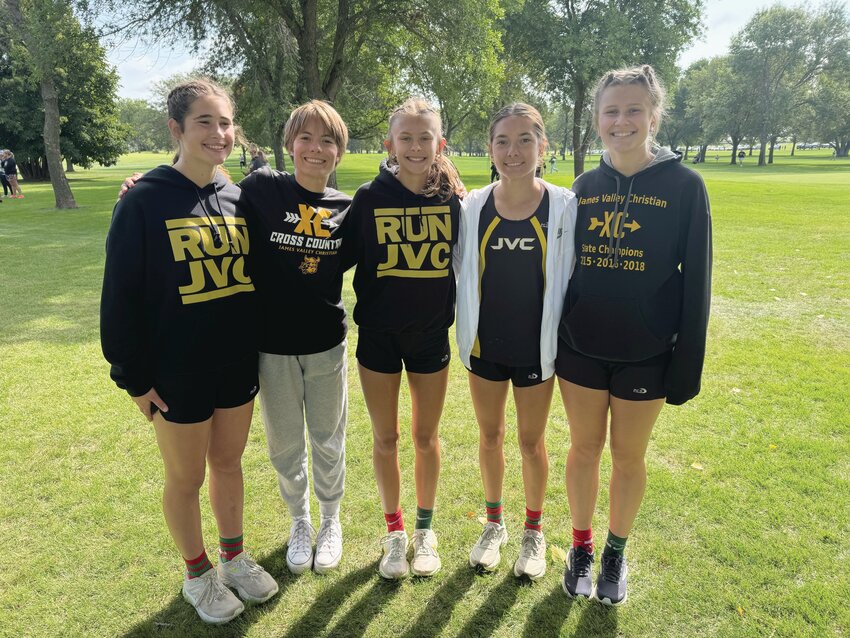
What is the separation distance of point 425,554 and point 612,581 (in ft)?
3.22

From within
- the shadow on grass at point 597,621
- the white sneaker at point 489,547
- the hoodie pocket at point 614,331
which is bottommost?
the shadow on grass at point 597,621

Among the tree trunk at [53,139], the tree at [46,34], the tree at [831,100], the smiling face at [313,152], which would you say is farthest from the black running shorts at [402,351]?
the tree at [831,100]

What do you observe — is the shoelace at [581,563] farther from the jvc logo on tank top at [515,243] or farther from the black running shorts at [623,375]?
the jvc logo on tank top at [515,243]

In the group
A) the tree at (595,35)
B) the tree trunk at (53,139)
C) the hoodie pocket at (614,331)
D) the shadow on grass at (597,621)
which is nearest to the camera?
the hoodie pocket at (614,331)

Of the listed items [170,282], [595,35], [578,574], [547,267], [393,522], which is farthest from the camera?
[595,35]

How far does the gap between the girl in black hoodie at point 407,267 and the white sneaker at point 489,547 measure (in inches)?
9.8

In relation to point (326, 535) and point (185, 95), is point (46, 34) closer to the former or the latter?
point (185, 95)

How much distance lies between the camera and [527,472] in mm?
2865

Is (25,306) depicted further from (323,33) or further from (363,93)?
(363,93)

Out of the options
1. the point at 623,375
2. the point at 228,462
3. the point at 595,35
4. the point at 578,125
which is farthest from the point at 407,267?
the point at 578,125

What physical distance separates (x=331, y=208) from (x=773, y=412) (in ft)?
13.6

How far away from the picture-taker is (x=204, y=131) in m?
2.28

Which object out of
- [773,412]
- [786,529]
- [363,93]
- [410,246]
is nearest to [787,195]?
[363,93]

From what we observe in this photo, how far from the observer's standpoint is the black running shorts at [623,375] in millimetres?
2398
